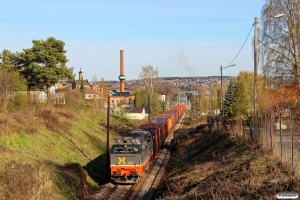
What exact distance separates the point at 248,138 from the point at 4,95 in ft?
67.7

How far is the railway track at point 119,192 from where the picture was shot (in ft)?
59.9

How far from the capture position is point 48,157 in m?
21.7

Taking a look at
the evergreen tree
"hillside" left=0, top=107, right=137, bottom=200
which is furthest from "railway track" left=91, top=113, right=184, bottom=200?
the evergreen tree

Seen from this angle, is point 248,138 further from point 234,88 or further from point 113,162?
point 234,88

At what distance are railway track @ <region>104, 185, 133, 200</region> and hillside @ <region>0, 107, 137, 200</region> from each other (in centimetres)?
126

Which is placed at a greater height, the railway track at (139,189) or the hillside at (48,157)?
the hillside at (48,157)

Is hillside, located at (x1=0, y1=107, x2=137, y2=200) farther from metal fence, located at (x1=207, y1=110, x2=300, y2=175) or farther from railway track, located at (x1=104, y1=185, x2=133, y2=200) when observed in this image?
metal fence, located at (x1=207, y1=110, x2=300, y2=175)

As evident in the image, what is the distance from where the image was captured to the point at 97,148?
3055cm

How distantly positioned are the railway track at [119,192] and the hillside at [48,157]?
1257mm

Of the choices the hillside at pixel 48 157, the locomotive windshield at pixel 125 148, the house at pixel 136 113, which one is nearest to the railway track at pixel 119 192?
the hillside at pixel 48 157


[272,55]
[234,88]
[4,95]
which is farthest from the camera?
[234,88]

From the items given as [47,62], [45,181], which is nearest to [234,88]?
[47,62]

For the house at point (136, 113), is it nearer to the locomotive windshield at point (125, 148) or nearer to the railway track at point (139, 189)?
the railway track at point (139, 189)

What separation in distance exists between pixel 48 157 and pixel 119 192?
5.22 meters
